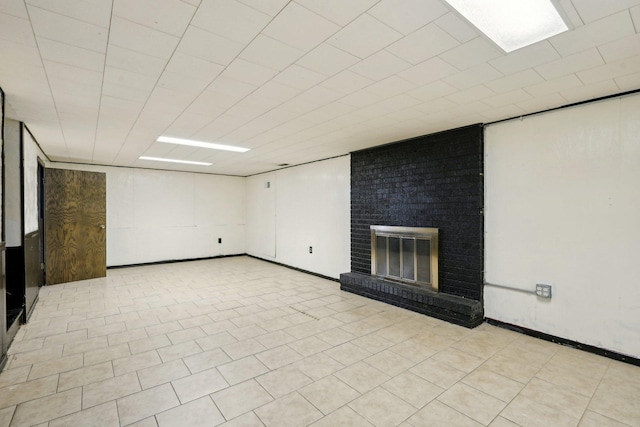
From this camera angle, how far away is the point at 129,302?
5156 mm

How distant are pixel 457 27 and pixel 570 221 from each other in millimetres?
2771

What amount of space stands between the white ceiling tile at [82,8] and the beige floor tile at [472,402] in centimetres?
363

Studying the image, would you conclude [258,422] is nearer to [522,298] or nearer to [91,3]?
[91,3]

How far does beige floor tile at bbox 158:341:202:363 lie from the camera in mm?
3240

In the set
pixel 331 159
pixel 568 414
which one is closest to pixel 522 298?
pixel 568 414

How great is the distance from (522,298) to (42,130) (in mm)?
7157

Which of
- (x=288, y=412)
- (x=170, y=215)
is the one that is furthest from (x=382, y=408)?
(x=170, y=215)

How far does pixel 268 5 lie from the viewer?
1817 millimetres

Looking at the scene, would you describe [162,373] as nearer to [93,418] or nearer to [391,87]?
[93,418]

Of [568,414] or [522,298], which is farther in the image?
[522,298]

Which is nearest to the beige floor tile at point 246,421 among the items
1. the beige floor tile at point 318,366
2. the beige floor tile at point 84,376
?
the beige floor tile at point 318,366

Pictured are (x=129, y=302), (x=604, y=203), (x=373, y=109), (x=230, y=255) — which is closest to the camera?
(x=604, y=203)

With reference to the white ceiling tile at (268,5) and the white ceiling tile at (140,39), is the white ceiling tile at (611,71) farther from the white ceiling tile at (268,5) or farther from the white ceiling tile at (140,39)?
the white ceiling tile at (140,39)

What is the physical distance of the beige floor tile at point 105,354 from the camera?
3.16 meters
